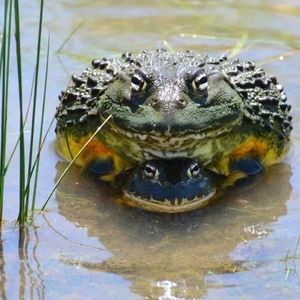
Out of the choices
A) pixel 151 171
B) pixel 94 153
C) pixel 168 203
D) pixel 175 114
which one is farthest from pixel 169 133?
pixel 94 153

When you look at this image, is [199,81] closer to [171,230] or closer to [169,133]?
[169,133]

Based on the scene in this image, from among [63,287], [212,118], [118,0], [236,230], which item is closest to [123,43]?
[118,0]

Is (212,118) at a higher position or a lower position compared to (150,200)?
higher

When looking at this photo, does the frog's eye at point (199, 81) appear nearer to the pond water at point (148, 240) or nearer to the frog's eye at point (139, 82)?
the frog's eye at point (139, 82)

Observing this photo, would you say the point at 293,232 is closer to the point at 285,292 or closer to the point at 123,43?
the point at 285,292

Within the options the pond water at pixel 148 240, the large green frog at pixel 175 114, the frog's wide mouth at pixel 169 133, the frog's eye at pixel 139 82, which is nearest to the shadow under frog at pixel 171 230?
the pond water at pixel 148 240

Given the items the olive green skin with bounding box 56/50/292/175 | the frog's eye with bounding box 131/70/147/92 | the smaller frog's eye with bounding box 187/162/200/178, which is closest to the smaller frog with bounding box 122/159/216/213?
the smaller frog's eye with bounding box 187/162/200/178
